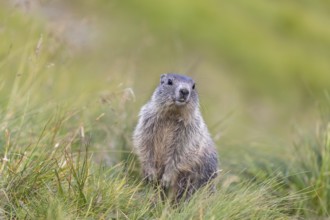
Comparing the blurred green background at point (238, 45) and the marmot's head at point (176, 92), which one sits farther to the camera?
the blurred green background at point (238, 45)

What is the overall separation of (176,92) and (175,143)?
19.2 inches

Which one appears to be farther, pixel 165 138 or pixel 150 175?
pixel 165 138

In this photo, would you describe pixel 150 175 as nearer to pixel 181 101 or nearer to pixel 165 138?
pixel 165 138

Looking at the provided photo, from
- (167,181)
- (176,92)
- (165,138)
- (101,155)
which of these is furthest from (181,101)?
(101,155)

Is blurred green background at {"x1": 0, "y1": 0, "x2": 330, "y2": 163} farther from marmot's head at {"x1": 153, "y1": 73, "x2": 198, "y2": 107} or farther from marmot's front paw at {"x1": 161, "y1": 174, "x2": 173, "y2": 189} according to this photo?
marmot's front paw at {"x1": 161, "y1": 174, "x2": 173, "y2": 189}

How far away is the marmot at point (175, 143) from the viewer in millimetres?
7250

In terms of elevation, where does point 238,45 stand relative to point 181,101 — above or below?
below

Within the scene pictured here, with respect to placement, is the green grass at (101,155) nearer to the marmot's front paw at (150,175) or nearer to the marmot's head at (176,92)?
the marmot's front paw at (150,175)

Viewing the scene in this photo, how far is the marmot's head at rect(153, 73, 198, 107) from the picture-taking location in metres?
7.16

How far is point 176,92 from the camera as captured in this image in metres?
7.16

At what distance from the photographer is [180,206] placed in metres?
6.38

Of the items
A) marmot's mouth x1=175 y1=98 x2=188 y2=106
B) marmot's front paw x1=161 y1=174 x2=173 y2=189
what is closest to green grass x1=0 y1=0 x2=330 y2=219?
marmot's front paw x1=161 y1=174 x2=173 y2=189

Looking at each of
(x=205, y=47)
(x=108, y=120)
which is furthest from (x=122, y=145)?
(x=205, y=47)

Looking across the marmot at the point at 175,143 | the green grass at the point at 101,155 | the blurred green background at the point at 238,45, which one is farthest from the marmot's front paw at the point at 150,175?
the blurred green background at the point at 238,45
